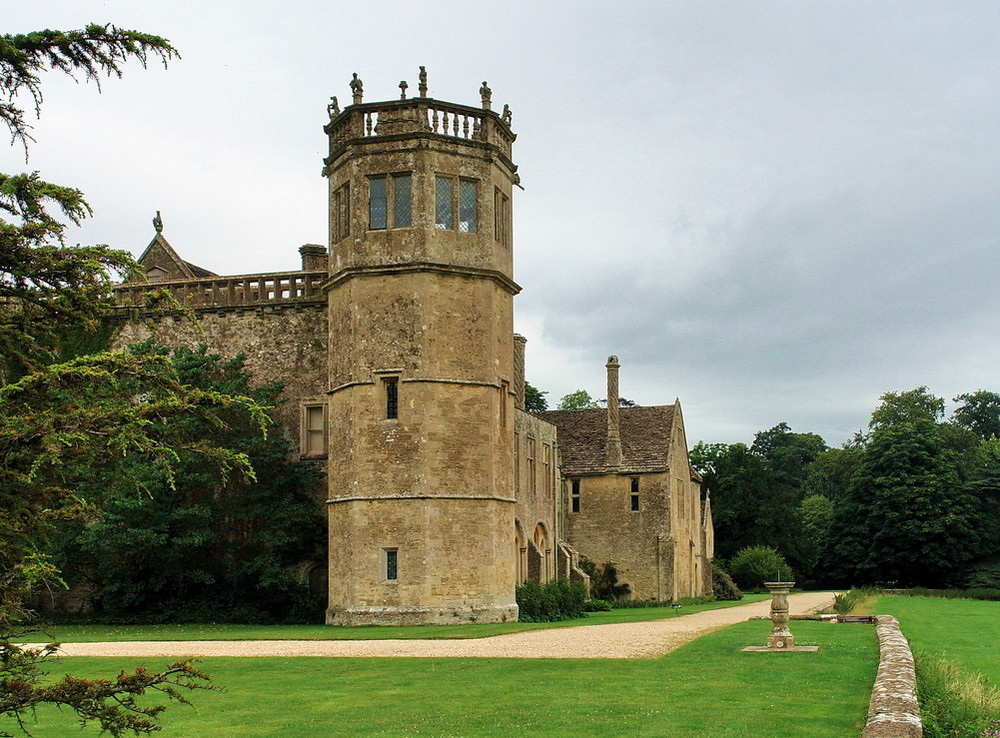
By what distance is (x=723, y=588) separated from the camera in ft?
158

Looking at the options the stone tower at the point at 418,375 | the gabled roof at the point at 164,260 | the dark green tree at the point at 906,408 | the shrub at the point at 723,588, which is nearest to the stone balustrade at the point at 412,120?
the stone tower at the point at 418,375

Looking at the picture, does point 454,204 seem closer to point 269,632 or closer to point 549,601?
point 549,601

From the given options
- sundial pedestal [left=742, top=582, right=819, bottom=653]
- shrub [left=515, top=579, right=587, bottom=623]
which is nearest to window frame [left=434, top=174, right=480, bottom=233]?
shrub [left=515, top=579, right=587, bottom=623]

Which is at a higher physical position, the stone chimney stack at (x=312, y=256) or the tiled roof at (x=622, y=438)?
the stone chimney stack at (x=312, y=256)

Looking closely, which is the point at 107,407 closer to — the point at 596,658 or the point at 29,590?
the point at 29,590

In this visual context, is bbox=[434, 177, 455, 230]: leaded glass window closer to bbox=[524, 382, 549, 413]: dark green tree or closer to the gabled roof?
the gabled roof

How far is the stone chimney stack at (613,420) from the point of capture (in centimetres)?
4306

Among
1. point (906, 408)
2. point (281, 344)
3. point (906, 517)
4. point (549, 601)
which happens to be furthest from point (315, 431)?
point (906, 408)

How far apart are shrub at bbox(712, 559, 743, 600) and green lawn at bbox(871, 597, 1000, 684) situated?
464 inches

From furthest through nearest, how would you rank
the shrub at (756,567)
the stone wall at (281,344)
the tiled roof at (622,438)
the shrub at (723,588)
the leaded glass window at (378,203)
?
the shrub at (756,567), the shrub at (723,588), the tiled roof at (622,438), the stone wall at (281,344), the leaded glass window at (378,203)

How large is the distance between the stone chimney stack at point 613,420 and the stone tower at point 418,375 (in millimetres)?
16639

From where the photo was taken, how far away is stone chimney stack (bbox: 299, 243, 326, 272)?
33.7 m

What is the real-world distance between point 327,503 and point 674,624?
27.8ft

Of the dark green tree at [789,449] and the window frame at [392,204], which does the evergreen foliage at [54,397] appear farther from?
the dark green tree at [789,449]
